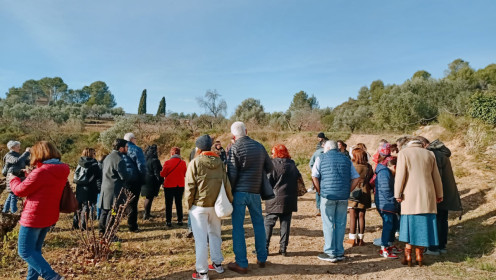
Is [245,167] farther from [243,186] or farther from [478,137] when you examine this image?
[478,137]

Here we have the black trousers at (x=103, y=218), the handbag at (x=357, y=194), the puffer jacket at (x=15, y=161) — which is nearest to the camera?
the handbag at (x=357, y=194)

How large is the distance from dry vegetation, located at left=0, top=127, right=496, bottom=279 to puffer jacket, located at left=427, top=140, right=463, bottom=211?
0.79 m

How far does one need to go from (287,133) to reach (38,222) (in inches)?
780

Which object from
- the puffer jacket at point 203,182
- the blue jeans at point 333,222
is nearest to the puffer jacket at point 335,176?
the blue jeans at point 333,222

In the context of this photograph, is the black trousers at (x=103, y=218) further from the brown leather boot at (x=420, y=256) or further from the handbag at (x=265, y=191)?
the brown leather boot at (x=420, y=256)

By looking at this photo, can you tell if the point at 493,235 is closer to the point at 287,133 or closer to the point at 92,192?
the point at 92,192

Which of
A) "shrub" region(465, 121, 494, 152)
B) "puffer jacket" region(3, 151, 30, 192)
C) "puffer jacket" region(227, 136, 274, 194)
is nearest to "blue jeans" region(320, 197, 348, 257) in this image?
"puffer jacket" region(227, 136, 274, 194)

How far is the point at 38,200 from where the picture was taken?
3525 millimetres

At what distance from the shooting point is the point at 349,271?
14.6ft

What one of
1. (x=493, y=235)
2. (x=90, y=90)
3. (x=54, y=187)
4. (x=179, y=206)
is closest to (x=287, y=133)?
(x=179, y=206)

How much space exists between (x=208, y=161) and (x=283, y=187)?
1509 mm

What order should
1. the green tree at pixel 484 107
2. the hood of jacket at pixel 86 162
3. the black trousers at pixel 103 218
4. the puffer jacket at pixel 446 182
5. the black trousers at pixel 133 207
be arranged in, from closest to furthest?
the puffer jacket at pixel 446 182 → the black trousers at pixel 103 218 → the hood of jacket at pixel 86 162 → the black trousers at pixel 133 207 → the green tree at pixel 484 107

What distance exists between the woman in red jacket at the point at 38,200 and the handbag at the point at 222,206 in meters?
1.86

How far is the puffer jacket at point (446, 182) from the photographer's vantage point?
505 centimetres
